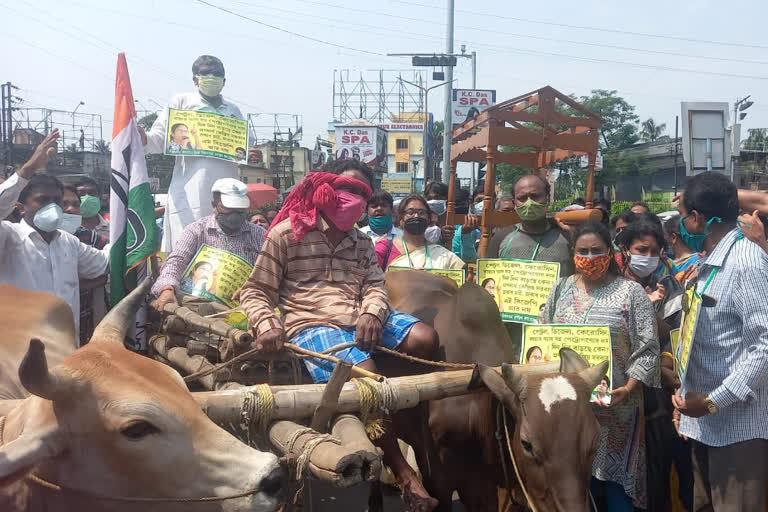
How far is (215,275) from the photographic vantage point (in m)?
4.98

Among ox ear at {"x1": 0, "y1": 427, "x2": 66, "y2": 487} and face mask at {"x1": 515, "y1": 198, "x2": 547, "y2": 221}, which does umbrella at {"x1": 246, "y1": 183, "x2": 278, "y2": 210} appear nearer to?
face mask at {"x1": 515, "y1": 198, "x2": 547, "y2": 221}

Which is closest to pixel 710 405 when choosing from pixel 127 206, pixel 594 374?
pixel 594 374

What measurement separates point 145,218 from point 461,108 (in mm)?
19917

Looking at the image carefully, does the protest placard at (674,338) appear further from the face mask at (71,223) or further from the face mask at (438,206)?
the face mask at (71,223)

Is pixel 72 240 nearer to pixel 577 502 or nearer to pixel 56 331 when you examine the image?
pixel 56 331

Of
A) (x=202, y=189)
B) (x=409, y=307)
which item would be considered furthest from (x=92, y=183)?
(x=409, y=307)

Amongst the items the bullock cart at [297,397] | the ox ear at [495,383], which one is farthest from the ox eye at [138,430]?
the ox ear at [495,383]

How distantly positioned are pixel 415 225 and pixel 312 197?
1.79 meters

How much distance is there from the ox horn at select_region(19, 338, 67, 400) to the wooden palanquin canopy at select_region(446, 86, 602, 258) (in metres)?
4.22

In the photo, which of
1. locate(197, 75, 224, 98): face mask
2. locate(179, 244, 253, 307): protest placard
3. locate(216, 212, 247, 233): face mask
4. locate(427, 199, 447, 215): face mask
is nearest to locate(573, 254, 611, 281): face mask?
locate(179, 244, 253, 307): protest placard

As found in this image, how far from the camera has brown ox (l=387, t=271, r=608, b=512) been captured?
3.00 m

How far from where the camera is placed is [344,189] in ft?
13.0

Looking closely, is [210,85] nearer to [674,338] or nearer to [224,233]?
[224,233]

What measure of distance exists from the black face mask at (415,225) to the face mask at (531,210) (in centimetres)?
82
